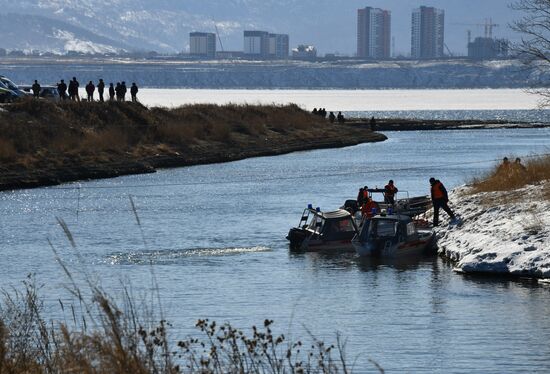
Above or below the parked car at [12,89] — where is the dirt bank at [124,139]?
below

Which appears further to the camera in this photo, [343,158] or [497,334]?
[343,158]

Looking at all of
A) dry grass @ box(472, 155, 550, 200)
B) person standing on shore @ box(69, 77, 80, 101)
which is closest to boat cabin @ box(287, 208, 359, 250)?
dry grass @ box(472, 155, 550, 200)

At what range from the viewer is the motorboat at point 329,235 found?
42.2 metres

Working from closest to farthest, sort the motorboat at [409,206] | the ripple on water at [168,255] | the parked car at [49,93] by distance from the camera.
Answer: the ripple on water at [168,255] → the motorboat at [409,206] → the parked car at [49,93]

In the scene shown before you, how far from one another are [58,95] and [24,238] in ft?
164

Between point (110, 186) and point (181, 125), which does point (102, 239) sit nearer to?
point (110, 186)

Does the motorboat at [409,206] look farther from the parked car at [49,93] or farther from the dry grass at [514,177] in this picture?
the parked car at [49,93]

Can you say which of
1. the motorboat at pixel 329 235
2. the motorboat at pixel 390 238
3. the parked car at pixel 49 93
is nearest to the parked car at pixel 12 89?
the parked car at pixel 49 93

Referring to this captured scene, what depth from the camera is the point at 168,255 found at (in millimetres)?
40562

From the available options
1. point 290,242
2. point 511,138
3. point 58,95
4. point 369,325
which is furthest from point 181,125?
point 369,325

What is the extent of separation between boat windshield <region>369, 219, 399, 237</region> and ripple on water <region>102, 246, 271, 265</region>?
349 centimetres

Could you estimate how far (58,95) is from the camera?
93625 millimetres

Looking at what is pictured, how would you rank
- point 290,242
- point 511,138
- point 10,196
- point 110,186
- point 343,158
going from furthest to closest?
1. point 511,138
2. point 343,158
3. point 110,186
4. point 10,196
5. point 290,242

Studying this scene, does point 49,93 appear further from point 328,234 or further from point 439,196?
point 439,196
